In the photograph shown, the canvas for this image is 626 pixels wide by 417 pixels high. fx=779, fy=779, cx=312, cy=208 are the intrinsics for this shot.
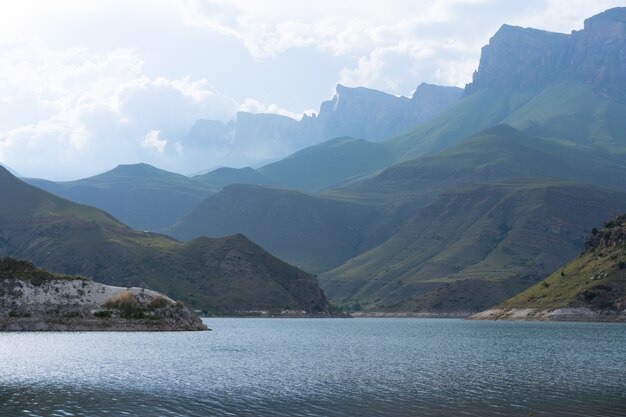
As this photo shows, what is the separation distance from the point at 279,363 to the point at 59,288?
80.5 metres

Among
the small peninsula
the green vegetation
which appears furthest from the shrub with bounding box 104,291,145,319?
the green vegetation

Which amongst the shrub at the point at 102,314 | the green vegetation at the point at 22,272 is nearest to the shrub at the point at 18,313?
the green vegetation at the point at 22,272

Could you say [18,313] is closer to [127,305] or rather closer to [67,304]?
[67,304]

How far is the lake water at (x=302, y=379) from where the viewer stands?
64438 mm

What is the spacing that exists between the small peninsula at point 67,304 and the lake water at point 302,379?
2502 cm

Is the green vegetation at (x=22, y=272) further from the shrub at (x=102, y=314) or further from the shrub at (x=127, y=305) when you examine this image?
the shrub at (x=127, y=305)

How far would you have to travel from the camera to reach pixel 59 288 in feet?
550

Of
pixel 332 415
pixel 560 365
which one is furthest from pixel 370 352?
pixel 332 415

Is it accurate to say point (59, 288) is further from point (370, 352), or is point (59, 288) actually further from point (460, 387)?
point (460, 387)

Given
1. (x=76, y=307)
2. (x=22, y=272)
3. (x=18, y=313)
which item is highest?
(x=22, y=272)

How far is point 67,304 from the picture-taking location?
549 feet

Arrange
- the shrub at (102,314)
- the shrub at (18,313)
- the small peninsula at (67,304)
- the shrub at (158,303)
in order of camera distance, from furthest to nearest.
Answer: the shrub at (158,303) < the shrub at (102,314) < the small peninsula at (67,304) < the shrub at (18,313)

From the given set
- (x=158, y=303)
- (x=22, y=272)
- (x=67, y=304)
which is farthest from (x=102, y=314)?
(x=22, y=272)

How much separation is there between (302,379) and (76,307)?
98.1 meters
